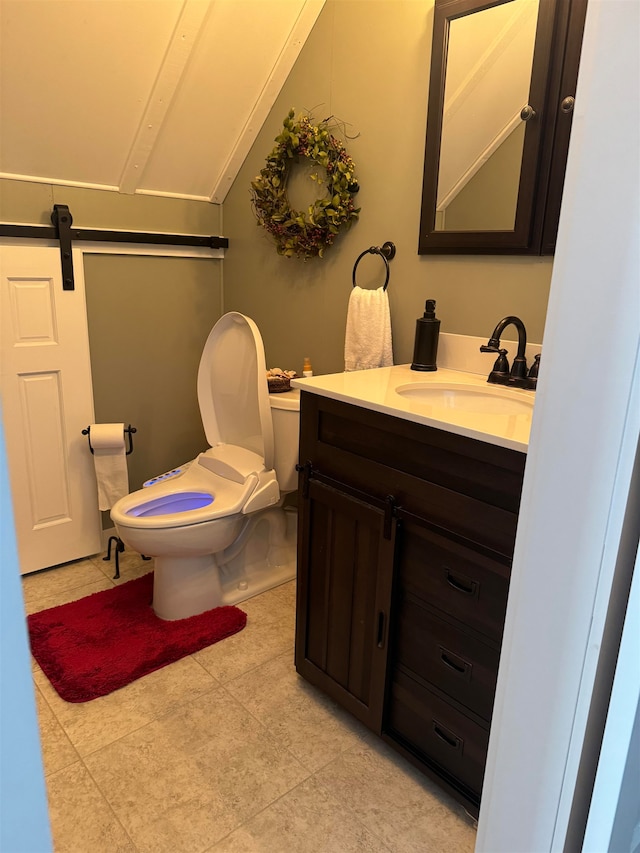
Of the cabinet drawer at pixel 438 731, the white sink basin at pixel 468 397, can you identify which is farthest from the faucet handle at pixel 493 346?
the cabinet drawer at pixel 438 731

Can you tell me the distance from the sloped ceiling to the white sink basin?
143 cm

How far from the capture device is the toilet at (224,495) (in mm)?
1998

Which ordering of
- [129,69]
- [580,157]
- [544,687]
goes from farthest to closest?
[129,69] < [544,687] < [580,157]

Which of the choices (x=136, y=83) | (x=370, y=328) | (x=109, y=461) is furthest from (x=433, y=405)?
(x=136, y=83)

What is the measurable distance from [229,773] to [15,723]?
1237 millimetres

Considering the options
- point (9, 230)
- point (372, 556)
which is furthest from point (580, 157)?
point (9, 230)

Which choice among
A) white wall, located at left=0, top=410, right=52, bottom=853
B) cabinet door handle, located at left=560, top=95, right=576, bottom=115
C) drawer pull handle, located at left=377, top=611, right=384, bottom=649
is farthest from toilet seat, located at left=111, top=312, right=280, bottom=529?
white wall, located at left=0, top=410, right=52, bottom=853

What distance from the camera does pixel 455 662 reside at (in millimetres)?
1371

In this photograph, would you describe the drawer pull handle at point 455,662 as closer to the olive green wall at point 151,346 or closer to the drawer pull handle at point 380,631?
the drawer pull handle at point 380,631

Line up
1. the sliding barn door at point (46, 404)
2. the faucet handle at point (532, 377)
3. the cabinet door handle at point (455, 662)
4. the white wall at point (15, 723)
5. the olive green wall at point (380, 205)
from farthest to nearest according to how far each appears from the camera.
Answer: the sliding barn door at point (46, 404)
the olive green wall at point (380, 205)
the faucet handle at point (532, 377)
the cabinet door handle at point (455, 662)
the white wall at point (15, 723)

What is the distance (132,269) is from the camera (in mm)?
2520

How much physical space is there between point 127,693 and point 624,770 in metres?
1.44

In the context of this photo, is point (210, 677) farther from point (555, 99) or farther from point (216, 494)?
point (555, 99)

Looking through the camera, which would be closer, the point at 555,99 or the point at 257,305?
the point at 555,99
